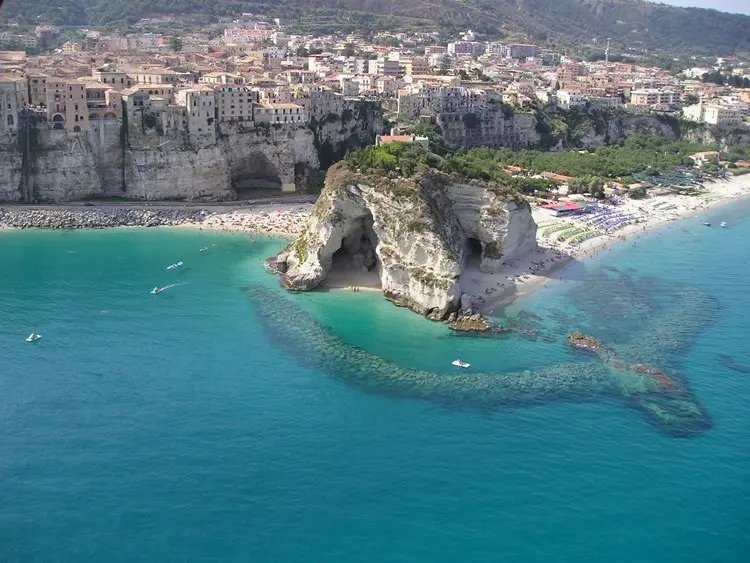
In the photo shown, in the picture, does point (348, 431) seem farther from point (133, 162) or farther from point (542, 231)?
point (133, 162)

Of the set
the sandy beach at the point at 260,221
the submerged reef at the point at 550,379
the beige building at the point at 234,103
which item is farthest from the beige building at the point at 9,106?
the submerged reef at the point at 550,379

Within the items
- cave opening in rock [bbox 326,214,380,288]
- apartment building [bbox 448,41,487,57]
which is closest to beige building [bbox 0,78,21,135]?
cave opening in rock [bbox 326,214,380,288]

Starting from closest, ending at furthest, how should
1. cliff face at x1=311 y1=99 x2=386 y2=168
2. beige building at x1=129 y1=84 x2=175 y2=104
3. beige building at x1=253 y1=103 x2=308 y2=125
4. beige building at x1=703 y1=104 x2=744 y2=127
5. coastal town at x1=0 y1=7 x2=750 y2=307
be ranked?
coastal town at x1=0 y1=7 x2=750 y2=307 → beige building at x1=129 y1=84 x2=175 y2=104 → beige building at x1=253 y1=103 x2=308 y2=125 → cliff face at x1=311 y1=99 x2=386 y2=168 → beige building at x1=703 y1=104 x2=744 y2=127

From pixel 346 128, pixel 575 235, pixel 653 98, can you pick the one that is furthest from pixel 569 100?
pixel 575 235

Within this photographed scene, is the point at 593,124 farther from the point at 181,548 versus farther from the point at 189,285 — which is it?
the point at 181,548

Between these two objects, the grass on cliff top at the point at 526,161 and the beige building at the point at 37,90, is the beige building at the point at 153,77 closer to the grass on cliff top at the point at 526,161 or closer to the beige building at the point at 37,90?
the beige building at the point at 37,90

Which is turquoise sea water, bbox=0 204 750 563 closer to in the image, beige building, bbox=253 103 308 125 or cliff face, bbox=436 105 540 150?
beige building, bbox=253 103 308 125

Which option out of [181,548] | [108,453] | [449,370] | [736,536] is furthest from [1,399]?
[736,536]
